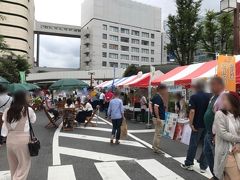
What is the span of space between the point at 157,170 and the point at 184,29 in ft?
65.2

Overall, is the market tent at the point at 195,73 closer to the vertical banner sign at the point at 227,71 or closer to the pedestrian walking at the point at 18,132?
the vertical banner sign at the point at 227,71

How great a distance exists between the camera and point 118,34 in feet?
339

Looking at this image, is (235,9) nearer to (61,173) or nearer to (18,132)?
(61,173)

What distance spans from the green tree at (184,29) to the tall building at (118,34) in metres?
70.5

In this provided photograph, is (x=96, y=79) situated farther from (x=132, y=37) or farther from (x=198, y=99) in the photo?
(x=198, y=99)

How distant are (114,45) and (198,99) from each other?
96034 mm

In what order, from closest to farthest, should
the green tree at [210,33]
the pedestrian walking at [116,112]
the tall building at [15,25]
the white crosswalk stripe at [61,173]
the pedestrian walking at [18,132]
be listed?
the pedestrian walking at [18,132] → the white crosswalk stripe at [61,173] → the pedestrian walking at [116,112] → the green tree at [210,33] → the tall building at [15,25]

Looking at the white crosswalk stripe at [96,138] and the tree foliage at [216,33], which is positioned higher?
the tree foliage at [216,33]

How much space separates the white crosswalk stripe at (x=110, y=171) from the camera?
6527 mm

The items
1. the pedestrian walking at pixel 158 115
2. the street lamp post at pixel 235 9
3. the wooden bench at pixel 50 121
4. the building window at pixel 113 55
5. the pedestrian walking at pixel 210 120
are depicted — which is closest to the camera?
the pedestrian walking at pixel 210 120

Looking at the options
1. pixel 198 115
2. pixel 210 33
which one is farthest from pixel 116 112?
pixel 210 33

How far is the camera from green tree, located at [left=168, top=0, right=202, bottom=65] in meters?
25.6

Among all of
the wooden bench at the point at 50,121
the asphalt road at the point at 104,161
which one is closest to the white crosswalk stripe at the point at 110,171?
the asphalt road at the point at 104,161

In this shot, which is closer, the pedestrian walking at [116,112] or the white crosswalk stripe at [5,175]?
the white crosswalk stripe at [5,175]
